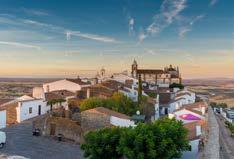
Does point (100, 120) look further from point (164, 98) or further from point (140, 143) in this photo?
point (164, 98)

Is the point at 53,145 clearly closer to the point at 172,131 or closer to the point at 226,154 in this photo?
the point at 172,131

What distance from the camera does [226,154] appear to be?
27.0m

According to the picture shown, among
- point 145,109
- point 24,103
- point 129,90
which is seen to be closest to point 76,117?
point 24,103

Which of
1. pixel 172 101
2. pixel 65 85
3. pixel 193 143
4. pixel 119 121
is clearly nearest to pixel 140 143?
pixel 193 143

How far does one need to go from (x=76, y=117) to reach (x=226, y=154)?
42.4ft

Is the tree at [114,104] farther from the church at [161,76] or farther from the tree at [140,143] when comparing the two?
the church at [161,76]

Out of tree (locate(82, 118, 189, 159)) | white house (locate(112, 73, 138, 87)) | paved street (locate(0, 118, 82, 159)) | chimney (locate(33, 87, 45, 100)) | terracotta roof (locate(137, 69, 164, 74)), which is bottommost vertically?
paved street (locate(0, 118, 82, 159))

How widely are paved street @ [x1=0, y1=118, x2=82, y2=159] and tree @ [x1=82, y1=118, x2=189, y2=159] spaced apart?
3223 millimetres

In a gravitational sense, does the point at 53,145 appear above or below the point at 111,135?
below

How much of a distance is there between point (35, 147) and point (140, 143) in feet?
27.7

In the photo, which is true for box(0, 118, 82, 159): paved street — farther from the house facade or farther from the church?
the church

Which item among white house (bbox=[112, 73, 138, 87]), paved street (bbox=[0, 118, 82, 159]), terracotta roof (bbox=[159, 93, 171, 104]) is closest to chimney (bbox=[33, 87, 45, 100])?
paved street (bbox=[0, 118, 82, 159])

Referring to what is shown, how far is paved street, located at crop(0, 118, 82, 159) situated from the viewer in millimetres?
22194

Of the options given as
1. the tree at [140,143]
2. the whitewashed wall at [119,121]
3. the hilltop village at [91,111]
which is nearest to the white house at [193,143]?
the hilltop village at [91,111]
